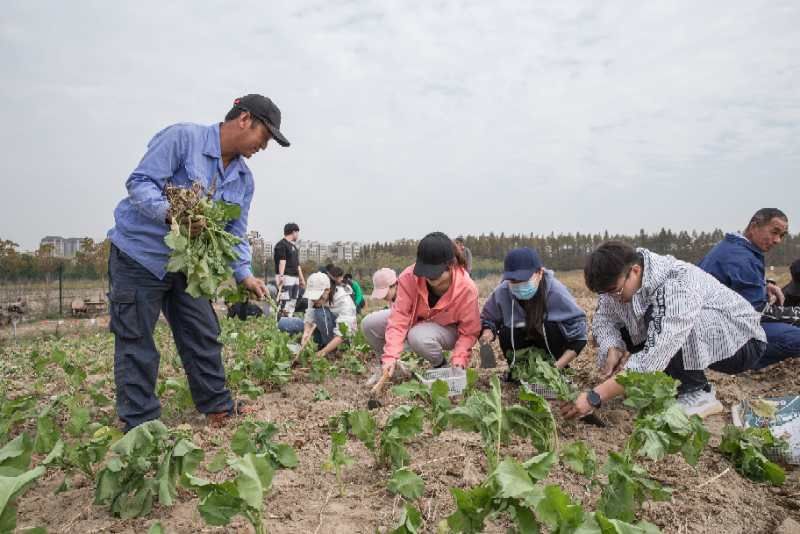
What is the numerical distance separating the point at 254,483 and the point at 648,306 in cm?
243

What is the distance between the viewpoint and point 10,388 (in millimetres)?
5059

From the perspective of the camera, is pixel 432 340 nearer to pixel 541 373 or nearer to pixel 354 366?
pixel 541 373

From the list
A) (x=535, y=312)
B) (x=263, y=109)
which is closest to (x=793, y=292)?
(x=535, y=312)

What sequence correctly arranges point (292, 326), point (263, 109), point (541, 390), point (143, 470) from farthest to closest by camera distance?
point (292, 326), point (541, 390), point (263, 109), point (143, 470)

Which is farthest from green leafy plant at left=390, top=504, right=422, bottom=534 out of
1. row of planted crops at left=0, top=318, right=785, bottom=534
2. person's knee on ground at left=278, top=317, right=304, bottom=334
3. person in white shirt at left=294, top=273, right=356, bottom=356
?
person's knee on ground at left=278, top=317, right=304, bottom=334

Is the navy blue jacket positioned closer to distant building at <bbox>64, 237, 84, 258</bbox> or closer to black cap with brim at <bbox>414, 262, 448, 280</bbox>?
black cap with brim at <bbox>414, 262, 448, 280</bbox>

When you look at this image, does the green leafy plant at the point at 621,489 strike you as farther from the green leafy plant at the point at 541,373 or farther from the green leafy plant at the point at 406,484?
the green leafy plant at the point at 541,373

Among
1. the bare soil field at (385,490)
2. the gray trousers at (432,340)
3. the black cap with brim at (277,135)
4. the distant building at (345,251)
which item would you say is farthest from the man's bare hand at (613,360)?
the distant building at (345,251)

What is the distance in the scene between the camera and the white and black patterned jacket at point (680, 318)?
3.08 metres

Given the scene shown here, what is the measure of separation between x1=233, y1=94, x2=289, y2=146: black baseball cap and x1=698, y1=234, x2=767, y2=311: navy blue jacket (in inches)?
133

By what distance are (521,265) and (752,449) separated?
5.19 feet

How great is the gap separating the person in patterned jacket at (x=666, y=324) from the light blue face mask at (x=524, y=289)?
461mm

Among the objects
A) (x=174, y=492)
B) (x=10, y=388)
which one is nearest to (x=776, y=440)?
(x=174, y=492)

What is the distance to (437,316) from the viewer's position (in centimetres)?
421
